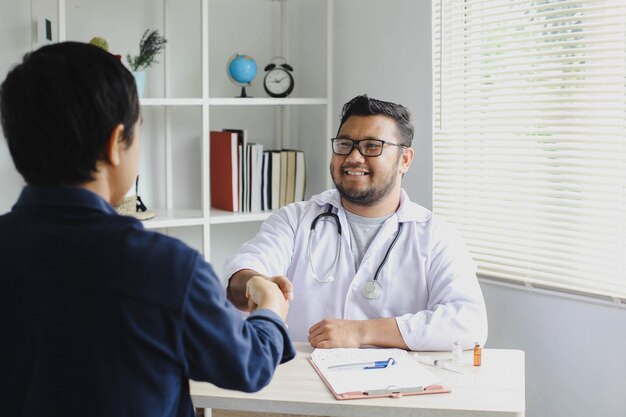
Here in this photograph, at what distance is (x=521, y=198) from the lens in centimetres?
304

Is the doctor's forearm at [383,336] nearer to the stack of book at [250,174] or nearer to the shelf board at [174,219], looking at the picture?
the shelf board at [174,219]

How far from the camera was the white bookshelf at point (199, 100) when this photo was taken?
139 inches

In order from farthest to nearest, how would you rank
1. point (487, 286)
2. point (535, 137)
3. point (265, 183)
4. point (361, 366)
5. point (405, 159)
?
point (265, 183) < point (487, 286) < point (535, 137) < point (405, 159) < point (361, 366)

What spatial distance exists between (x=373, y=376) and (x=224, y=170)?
77.5 inches

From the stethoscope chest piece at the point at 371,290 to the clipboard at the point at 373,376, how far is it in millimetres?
355

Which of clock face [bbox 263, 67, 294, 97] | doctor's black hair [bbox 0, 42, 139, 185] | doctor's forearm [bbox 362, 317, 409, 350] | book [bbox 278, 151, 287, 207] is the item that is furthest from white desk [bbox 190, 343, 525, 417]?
clock face [bbox 263, 67, 294, 97]

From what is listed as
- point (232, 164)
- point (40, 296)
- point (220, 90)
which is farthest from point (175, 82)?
point (40, 296)

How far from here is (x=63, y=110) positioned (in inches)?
42.4

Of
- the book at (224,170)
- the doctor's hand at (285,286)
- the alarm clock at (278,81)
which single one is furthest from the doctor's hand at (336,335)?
the alarm clock at (278,81)

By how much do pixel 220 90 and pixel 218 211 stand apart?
0.60 meters

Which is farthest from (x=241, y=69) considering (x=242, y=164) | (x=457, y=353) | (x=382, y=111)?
(x=457, y=353)

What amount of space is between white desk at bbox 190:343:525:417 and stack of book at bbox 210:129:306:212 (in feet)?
5.97

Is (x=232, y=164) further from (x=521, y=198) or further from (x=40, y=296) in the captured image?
(x=40, y=296)

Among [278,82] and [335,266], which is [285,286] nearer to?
[335,266]
